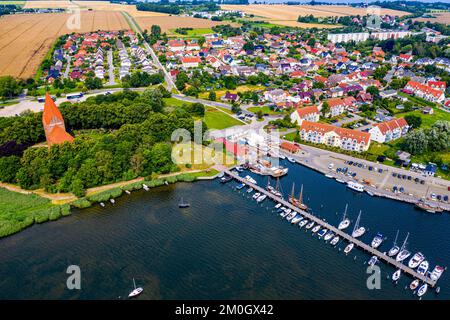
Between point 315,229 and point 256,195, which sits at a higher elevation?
point 256,195

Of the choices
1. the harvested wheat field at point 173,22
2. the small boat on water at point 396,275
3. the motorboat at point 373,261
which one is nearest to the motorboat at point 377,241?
the motorboat at point 373,261

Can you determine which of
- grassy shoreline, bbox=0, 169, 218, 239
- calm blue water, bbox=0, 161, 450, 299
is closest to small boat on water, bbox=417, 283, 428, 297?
calm blue water, bbox=0, 161, 450, 299

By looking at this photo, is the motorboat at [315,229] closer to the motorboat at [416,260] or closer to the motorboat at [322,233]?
the motorboat at [322,233]

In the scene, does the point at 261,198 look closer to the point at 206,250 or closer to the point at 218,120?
the point at 206,250

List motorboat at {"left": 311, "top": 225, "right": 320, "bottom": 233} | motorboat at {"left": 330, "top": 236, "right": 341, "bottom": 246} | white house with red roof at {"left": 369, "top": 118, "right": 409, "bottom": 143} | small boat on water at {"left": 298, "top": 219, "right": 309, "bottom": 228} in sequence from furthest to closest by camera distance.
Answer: white house with red roof at {"left": 369, "top": 118, "right": 409, "bottom": 143} < small boat on water at {"left": 298, "top": 219, "right": 309, "bottom": 228} < motorboat at {"left": 311, "top": 225, "right": 320, "bottom": 233} < motorboat at {"left": 330, "top": 236, "right": 341, "bottom": 246}

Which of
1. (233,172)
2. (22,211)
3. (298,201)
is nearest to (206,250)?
(298,201)

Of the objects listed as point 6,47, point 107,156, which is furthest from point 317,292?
point 6,47

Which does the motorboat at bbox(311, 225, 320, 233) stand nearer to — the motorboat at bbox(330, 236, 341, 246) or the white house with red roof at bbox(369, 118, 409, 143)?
the motorboat at bbox(330, 236, 341, 246)
